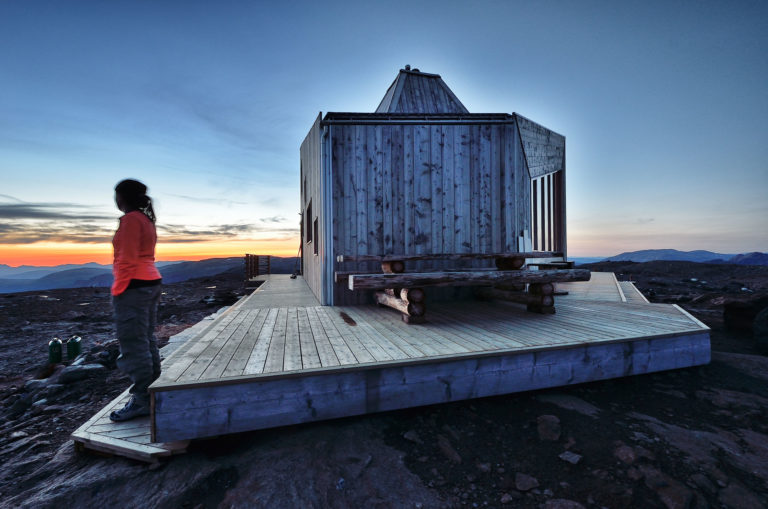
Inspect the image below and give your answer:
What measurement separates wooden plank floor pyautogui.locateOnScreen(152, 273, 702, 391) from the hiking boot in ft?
1.40

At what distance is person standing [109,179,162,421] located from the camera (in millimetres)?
2568

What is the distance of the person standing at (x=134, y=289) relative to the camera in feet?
8.43

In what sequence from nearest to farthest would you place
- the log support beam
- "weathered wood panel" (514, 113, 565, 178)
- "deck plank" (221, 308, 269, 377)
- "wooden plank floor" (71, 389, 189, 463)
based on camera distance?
"wooden plank floor" (71, 389, 189, 463)
"deck plank" (221, 308, 269, 377)
the log support beam
"weathered wood panel" (514, 113, 565, 178)

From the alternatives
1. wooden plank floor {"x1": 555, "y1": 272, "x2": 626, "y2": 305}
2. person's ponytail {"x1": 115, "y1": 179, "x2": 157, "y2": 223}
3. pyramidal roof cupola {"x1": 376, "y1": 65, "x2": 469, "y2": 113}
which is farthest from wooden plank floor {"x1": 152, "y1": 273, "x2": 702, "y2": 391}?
pyramidal roof cupola {"x1": 376, "y1": 65, "x2": 469, "y2": 113}

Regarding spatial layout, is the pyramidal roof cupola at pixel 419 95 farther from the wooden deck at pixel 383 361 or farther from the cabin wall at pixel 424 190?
the wooden deck at pixel 383 361

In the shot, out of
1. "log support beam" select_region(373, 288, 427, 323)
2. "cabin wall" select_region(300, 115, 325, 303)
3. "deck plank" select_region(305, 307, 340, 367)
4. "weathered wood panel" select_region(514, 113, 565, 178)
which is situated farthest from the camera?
A: "weathered wood panel" select_region(514, 113, 565, 178)

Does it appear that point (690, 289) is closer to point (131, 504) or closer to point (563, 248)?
point (563, 248)

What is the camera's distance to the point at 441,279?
13.0 ft

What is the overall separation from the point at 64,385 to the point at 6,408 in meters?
0.52

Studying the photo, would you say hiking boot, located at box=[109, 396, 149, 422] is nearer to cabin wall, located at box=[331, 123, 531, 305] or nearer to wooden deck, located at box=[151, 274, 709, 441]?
wooden deck, located at box=[151, 274, 709, 441]

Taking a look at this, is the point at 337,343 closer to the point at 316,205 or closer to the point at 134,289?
the point at 134,289

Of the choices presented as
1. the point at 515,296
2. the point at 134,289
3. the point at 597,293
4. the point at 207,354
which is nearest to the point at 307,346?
the point at 207,354

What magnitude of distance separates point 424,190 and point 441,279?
2.53 meters

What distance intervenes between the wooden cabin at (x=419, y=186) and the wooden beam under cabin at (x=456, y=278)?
5.87ft
